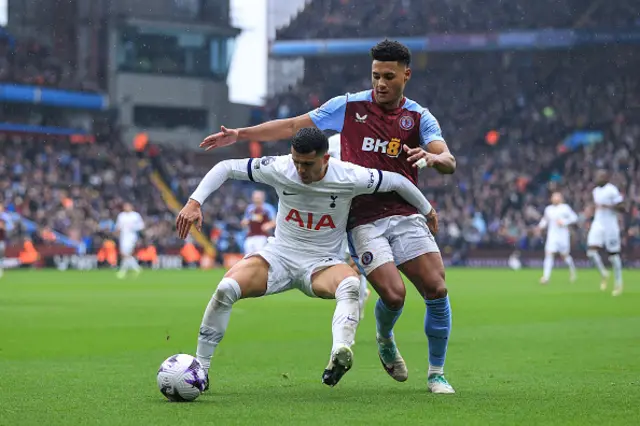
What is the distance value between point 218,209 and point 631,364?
40318 millimetres

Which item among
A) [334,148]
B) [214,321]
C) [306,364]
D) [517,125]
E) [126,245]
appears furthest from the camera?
[517,125]

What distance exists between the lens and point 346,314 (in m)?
8.00

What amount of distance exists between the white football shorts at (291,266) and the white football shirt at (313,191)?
0.06m

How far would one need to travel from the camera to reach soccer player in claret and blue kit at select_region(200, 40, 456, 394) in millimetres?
8594

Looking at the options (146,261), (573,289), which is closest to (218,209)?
(146,261)

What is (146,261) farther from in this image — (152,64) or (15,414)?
(15,414)

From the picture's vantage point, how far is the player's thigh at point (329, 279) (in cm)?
834

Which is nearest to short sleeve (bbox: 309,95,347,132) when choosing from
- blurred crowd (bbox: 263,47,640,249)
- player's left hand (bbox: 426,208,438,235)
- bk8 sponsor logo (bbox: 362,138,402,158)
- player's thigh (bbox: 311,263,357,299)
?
bk8 sponsor logo (bbox: 362,138,402,158)

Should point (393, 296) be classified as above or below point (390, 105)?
below

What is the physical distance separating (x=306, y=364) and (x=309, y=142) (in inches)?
126

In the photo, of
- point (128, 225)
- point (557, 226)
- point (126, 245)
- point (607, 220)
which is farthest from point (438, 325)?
point (126, 245)

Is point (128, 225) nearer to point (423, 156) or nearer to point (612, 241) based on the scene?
point (612, 241)

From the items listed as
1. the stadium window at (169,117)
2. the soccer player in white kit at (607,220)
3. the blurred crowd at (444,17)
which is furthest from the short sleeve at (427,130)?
the stadium window at (169,117)

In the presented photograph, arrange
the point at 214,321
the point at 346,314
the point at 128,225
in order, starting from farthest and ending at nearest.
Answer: the point at 128,225 → the point at 214,321 → the point at 346,314
